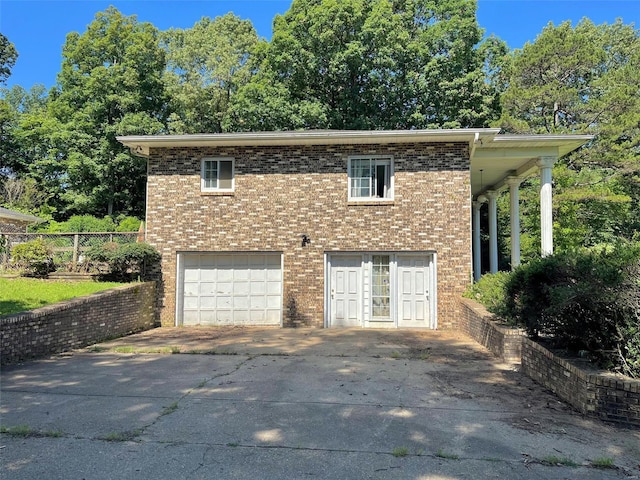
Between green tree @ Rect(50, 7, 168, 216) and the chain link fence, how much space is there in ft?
50.1

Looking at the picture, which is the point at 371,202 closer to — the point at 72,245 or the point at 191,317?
the point at 191,317

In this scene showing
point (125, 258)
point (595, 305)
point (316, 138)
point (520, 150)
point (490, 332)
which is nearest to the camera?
point (595, 305)

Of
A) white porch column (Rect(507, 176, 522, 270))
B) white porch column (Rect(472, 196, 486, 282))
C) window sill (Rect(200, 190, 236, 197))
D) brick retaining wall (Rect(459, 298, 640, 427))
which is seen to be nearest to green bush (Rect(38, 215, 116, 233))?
window sill (Rect(200, 190, 236, 197))

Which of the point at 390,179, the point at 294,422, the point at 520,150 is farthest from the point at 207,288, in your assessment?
the point at 520,150

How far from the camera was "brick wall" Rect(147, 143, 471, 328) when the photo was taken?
1244 cm

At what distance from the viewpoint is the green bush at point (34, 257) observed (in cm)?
1263

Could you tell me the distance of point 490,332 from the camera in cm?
892

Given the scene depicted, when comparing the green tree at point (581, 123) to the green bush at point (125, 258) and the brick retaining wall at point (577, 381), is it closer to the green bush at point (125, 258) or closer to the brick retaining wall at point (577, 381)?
the brick retaining wall at point (577, 381)

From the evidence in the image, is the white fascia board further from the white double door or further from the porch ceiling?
the white double door

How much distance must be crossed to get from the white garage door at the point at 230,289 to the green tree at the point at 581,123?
1337 cm

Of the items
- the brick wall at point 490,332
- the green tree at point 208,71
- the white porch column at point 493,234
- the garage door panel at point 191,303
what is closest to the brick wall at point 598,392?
the brick wall at point 490,332

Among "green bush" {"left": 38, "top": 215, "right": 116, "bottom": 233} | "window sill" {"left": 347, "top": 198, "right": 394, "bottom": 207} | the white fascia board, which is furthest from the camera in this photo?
"green bush" {"left": 38, "top": 215, "right": 116, "bottom": 233}

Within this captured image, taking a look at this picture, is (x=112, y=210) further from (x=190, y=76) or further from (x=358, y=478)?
(x=358, y=478)

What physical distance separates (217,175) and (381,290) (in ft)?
18.9
